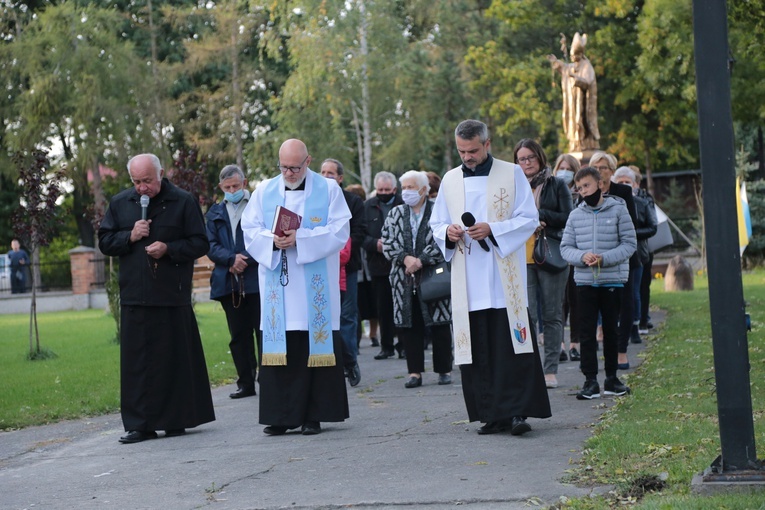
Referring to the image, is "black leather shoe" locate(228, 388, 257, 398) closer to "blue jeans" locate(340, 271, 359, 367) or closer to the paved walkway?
"blue jeans" locate(340, 271, 359, 367)

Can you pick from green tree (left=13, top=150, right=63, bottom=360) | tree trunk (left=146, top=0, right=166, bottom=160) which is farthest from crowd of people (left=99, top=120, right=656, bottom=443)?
tree trunk (left=146, top=0, right=166, bottom=160)

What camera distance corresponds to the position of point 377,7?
46.4 meters

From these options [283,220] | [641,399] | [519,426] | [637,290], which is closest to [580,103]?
[637,290]

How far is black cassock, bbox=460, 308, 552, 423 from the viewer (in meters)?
8.16

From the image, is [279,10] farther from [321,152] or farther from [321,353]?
[321,353]

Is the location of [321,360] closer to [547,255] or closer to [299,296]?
[299,296]

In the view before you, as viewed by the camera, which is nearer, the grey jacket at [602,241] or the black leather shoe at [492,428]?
the black leather shoe at [492,428]

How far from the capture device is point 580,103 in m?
24.2

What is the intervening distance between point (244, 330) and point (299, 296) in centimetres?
260

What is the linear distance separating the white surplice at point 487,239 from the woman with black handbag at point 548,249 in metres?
1.94

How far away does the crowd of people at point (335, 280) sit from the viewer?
8383 mm

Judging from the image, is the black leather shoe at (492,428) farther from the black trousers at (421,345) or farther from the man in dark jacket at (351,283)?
the man in dark jacket at (351,283)

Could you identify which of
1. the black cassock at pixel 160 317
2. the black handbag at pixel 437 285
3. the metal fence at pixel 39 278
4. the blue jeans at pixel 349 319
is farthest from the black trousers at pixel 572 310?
the metal fence at pixel 39 278

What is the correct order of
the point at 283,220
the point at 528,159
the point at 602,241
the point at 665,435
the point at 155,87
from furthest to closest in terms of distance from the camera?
the point at 155,87, the point at 528,159, the point at 602,241, the point at 283,220, the point at 665,435
